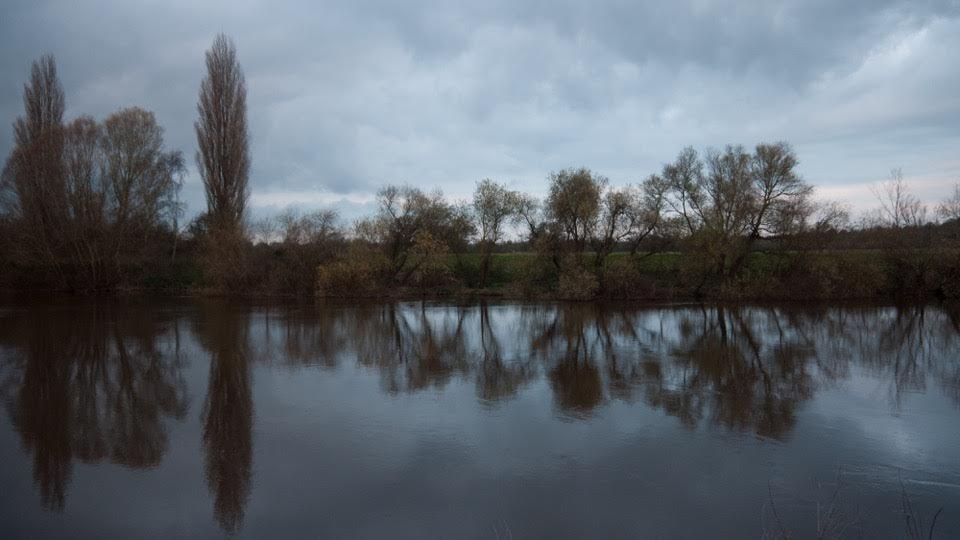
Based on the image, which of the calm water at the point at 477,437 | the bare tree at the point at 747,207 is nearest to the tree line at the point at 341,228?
the bare tree at the point at 747,207

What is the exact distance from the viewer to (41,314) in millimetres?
22562

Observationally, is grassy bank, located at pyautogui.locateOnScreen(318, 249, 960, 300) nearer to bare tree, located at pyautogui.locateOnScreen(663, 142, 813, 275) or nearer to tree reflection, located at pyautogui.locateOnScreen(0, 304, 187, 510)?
bare tree, located at pyautogui.locateOnScreen(663, 142, 813, 275)

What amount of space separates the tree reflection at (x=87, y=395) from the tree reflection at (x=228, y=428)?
21.8 inches

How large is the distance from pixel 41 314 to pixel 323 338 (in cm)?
1369

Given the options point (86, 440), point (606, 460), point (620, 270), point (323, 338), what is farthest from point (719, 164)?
point (86, 440)

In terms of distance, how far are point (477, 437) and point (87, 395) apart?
6728 millimetres

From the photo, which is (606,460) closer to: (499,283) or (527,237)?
(527,237)

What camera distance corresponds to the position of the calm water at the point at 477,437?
5.29 m

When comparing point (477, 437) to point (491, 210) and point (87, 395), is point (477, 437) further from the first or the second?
point (491, 210)

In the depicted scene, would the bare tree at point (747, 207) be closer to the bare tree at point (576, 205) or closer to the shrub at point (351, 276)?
the bare tree at point (576, 205)

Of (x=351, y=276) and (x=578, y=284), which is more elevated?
(x=351, y=276)

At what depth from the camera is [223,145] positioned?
35.8 m

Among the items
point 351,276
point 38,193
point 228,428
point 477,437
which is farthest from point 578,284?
point 38,193

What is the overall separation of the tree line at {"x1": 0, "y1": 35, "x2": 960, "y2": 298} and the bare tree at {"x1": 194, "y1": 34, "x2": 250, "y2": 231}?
79 mm
